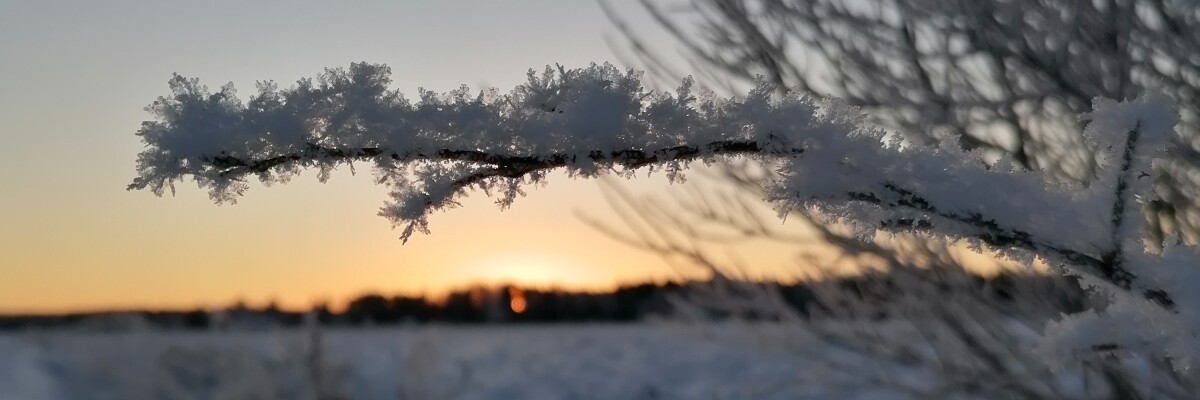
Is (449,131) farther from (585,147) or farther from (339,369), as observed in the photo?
(339,369)

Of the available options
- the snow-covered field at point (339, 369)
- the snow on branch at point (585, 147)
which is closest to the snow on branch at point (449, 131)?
the snow on branch at point (585, 147)

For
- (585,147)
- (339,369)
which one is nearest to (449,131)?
(585,147)

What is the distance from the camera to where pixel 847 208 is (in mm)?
1009

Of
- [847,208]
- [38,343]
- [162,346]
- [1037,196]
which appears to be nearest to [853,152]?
[847,208]

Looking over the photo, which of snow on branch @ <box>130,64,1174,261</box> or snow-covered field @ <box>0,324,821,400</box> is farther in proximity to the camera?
snow-covered field @ <box>0,324,821,400</box>

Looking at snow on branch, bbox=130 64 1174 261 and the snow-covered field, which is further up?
snow on branch, bbox=130 64 1174 261

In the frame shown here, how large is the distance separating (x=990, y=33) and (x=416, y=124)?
1724 millimetres

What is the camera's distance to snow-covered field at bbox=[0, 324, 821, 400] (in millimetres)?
7199

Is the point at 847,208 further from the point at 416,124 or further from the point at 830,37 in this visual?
the point at 830,37

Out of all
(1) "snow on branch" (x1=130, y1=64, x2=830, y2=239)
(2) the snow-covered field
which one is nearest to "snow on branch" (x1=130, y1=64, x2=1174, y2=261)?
(1) "snow on branch" (x1=130, y1=64, x2=830, y2=239)

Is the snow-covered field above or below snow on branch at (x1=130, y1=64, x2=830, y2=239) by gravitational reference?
below

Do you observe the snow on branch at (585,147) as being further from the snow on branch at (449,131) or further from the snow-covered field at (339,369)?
the snow-covered field at (339,369)

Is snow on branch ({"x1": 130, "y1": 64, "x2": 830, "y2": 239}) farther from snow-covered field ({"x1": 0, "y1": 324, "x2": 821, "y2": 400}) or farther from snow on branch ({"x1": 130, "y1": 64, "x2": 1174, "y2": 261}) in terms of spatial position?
snow-covered field ({"x1": 0, "y1": 324, "x2": 821, "y2": 400})

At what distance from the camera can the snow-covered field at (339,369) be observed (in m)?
7.20
